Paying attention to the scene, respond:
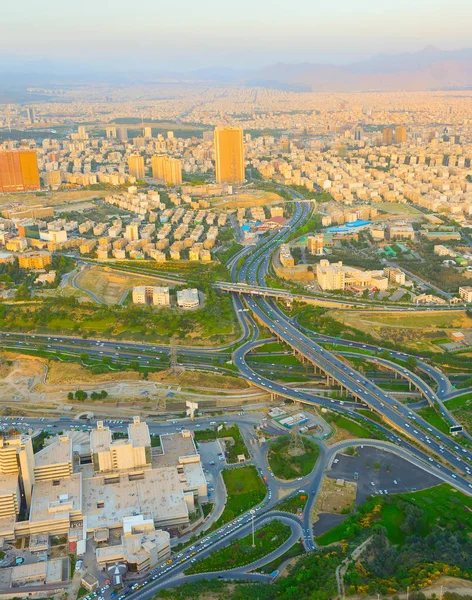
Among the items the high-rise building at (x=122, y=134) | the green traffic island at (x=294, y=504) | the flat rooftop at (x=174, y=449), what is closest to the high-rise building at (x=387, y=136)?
the high-rise building at (x=122, y=134)

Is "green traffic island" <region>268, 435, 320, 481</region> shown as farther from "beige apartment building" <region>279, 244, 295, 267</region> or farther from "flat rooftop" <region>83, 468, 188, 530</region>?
"beige apartment building" <region>279, 244, 295, 267</region>

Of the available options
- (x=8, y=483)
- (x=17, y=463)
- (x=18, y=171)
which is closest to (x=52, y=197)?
(x=18, y=171)

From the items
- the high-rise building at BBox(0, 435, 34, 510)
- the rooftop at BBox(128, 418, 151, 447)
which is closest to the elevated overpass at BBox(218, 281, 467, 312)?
the rooftop at BBox(128, 418, 151, 447)

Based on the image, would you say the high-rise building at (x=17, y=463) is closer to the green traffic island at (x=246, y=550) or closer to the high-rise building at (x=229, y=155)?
the green traffic island at (x=246, y=550)

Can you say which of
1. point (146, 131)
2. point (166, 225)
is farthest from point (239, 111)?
point (166, 225)

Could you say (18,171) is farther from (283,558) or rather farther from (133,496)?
(283,558)
